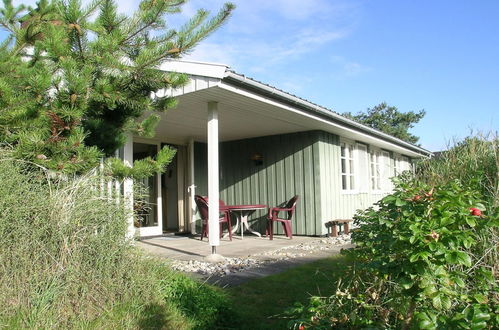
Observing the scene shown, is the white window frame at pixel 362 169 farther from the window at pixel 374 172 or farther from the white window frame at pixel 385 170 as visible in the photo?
the white window frame at pixel 385 170

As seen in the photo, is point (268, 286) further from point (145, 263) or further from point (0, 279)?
point (0, 279)

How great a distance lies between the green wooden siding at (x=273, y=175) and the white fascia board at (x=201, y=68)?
174 inches

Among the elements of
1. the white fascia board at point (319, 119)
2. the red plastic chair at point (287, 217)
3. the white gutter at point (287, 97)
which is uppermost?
the white gutter at point (287, 97)

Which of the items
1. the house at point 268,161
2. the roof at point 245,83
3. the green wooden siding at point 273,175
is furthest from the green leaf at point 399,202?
the green wooden siding at point 273,175

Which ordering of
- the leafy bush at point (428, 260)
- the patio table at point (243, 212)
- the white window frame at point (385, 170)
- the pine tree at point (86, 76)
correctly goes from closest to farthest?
the leafy bush at point (428, 260)
the pine tree at point (86, 76)
the patio table at point (243, 212)
the white window frame at point (385, 170)

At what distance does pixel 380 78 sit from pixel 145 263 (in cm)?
1319

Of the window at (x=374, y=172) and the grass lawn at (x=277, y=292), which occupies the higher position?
the window at (x=374, y=172)

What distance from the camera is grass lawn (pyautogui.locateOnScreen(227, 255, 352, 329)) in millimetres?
3297

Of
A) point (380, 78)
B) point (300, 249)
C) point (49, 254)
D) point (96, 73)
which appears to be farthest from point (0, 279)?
point (380, 78)

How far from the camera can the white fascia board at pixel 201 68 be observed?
501cm

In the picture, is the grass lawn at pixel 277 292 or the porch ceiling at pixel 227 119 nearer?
the grass lawn at pixel 277 292

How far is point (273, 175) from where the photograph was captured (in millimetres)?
9656

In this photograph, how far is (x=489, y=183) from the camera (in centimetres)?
322

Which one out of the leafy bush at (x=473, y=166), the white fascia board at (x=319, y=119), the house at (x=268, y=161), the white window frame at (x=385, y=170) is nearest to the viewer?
the leafy bush at (x=473, y=166)
